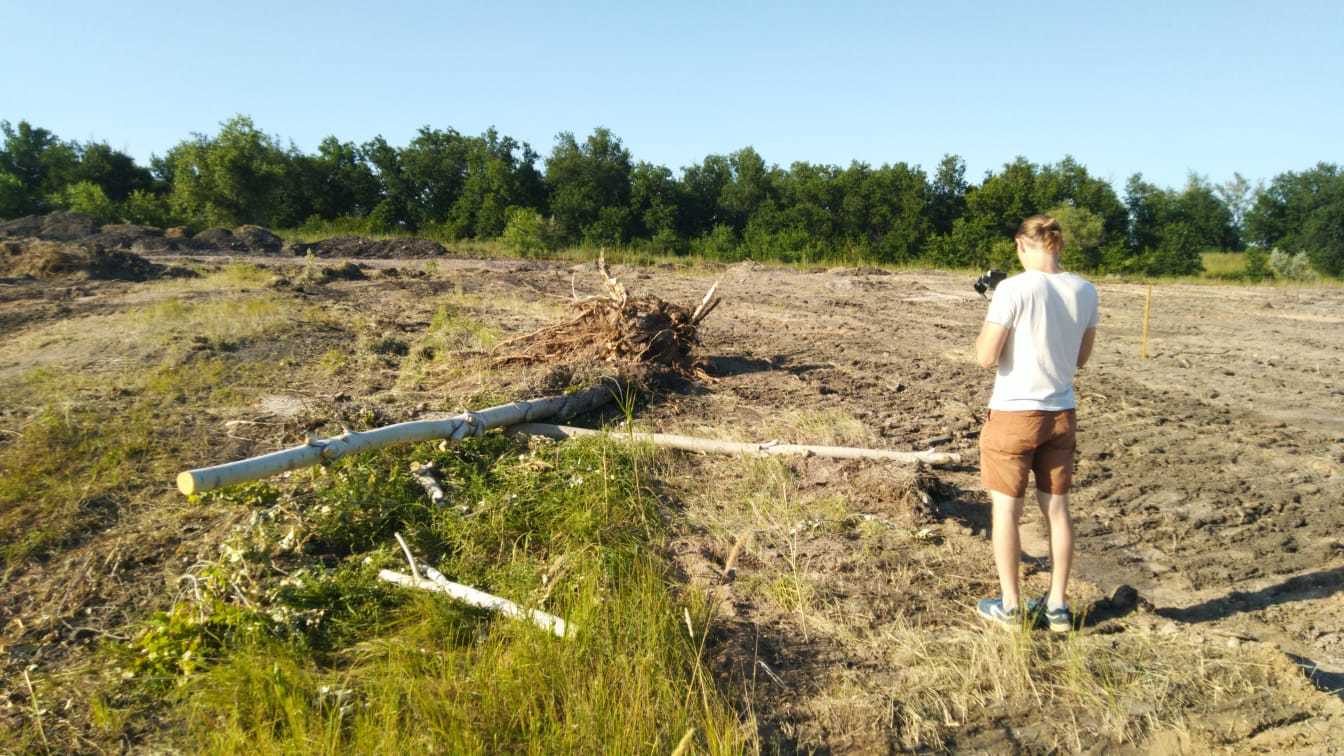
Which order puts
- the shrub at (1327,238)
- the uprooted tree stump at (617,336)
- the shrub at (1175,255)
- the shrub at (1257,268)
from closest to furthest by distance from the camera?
the uprooted tree stump at (617,336) → the shrub at (1257,268) → the shrub at (1175,255) → the shrub at (1327,238)

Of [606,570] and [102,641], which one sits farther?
[606,570]

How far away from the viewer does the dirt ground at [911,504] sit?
3367 mm

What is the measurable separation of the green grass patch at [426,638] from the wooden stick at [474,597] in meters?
0.05

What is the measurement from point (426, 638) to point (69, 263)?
633 inches

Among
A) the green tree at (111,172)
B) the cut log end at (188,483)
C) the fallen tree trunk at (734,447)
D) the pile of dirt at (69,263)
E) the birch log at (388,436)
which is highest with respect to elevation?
the green tree at (111,172)

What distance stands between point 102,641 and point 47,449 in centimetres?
254

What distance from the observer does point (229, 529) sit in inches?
168

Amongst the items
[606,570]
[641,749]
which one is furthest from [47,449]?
[641,749]

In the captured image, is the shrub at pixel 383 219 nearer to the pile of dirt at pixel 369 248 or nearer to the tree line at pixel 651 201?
the tree line at pixel 651 201

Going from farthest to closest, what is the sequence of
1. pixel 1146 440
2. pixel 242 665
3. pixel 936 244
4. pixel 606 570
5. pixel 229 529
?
pixel 936 244 < pixel 1146 440 < pixel 229 529 < pixel 606 570 < pixel 242 665

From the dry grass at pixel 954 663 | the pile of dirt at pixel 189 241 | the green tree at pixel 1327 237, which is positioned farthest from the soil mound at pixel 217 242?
the green tree at pixel 1327 237

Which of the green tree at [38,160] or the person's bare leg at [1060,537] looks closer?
the person's bare leg at [1060,537]

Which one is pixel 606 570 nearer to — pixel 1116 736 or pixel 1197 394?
pixel 1116 736

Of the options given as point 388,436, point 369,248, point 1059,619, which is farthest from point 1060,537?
point 369,248
